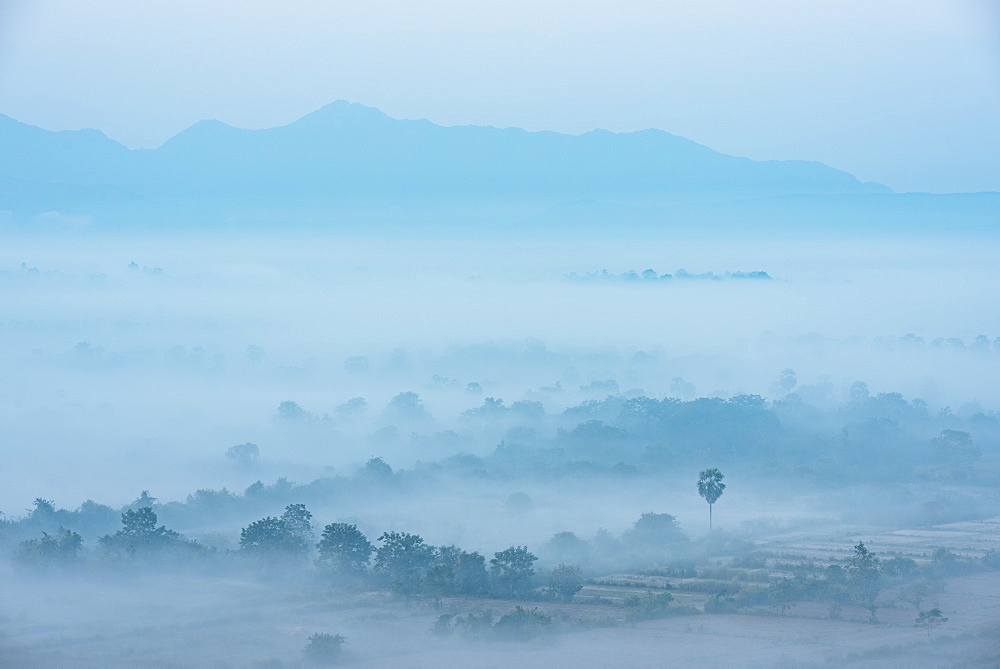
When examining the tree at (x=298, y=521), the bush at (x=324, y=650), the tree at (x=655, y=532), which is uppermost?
the tree at (x=298, y=521)

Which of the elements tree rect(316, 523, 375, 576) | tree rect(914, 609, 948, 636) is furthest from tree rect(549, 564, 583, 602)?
tree rect(914, 609, 948, 636)

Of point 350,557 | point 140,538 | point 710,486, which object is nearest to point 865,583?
point 710,486

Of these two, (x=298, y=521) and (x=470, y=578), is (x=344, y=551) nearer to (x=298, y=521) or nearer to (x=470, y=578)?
(x=298, y=521)

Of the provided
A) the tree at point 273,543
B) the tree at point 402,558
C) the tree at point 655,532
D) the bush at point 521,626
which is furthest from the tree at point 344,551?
the tree at point 655,532

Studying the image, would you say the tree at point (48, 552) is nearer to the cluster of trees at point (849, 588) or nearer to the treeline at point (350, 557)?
the treeline at point (350, 557)

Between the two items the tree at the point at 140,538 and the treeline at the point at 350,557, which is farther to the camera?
the tree at the point at 140,538

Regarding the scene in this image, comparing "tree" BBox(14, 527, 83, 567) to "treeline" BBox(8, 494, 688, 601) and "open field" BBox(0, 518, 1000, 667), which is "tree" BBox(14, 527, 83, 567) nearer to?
"treeline" BBox(8, 494, 688, 601)
